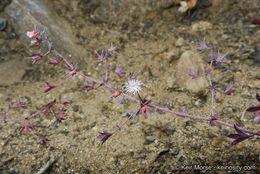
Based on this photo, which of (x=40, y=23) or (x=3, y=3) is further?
(x=3, y=3)

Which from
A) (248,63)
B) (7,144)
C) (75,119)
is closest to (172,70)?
(248,63)

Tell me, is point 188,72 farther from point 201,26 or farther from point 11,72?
point 11,72

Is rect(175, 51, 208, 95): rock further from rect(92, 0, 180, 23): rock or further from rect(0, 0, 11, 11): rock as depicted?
rect(0, 0, 11, 11): rock

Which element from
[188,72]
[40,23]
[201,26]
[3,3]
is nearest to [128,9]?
[201,26]

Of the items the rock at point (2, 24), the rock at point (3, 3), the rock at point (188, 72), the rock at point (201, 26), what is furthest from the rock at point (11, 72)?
the rock at point (201, 26)

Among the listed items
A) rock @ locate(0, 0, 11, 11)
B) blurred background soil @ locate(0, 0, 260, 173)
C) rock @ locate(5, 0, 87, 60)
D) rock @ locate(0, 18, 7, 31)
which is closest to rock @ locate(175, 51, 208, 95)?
blurred background soil @ locate(0, 0, 260, 173)

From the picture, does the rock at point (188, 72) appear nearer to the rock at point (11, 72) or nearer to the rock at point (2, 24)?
the rock at point (11, 72)
